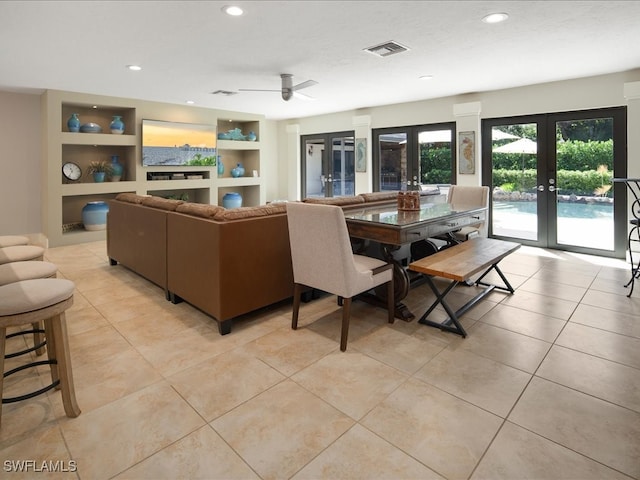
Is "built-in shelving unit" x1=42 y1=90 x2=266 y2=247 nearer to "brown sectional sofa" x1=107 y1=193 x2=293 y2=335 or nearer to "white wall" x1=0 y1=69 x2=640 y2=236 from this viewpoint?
"white wall" x1=0 y1=69 x2=640 y2=236

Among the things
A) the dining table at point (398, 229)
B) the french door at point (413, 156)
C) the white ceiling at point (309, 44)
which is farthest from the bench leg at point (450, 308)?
the french door at point (413, 156)

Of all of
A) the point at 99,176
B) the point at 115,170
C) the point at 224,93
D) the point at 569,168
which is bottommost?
the point at 569,168

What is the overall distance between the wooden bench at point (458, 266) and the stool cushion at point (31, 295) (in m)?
2.16

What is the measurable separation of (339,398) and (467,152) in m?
5.48

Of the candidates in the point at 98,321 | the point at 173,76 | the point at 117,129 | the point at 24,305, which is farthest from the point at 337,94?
the point at 24,305

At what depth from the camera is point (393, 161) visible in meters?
7.68

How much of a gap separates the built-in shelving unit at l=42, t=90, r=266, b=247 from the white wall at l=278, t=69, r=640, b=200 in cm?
238

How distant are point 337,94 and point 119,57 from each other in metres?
3.42

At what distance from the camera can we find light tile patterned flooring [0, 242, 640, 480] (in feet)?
5.18

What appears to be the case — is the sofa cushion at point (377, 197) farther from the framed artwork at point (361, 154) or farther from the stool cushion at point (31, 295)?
the framed artwork at point (361, 154)

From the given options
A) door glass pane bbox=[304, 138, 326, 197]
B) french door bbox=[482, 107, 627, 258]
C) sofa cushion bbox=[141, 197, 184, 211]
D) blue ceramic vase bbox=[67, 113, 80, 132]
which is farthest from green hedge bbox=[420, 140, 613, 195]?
blue ceramic vase bbox=[67, 113, 80, 132]

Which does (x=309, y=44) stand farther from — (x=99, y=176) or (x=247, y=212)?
(x=99, y=176)

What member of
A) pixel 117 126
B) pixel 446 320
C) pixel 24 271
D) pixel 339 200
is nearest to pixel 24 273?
pixel 24 271

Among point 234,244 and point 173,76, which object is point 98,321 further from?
point 173,76
